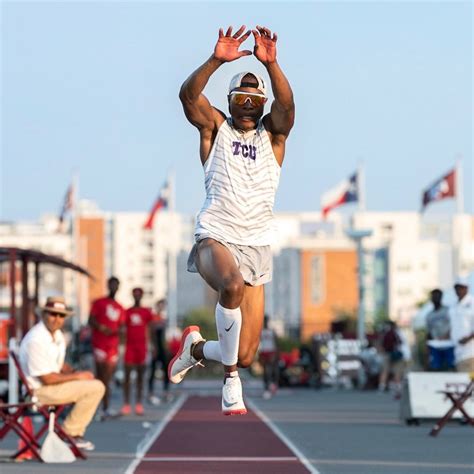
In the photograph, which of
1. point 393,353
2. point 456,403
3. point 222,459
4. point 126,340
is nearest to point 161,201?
point 393,353

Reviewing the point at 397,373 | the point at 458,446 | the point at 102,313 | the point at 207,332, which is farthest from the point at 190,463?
the point at 207,332

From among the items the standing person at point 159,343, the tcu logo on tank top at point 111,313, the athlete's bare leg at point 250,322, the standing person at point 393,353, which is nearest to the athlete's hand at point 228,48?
the athlete's bare leg at point 250,322

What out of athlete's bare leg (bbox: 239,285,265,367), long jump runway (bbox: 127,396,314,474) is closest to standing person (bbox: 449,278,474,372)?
long jump runway (bbox: 127,396,314,474)

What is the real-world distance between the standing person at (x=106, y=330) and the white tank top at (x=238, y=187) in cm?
1259

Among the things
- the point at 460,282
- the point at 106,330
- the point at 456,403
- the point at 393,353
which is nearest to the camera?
the point at 456,403

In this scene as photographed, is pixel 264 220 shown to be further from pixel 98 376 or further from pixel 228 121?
pixel 98 376

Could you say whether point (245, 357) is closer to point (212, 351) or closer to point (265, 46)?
point (212, 351)

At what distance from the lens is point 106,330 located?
25219 mm

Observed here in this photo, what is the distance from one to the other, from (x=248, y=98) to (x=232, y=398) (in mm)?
2133

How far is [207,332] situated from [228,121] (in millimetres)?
171883

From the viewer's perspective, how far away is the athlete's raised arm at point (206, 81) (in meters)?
12.1

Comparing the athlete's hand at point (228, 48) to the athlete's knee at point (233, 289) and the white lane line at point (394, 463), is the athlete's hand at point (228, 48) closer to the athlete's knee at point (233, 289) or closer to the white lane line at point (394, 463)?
the athlete's knee at point (233, 289)

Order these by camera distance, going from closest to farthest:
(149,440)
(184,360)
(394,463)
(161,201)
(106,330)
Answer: (184,360) → (394,463) → (149,440) → (106,330) → (161,201)

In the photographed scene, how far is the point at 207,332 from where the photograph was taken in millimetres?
184250
